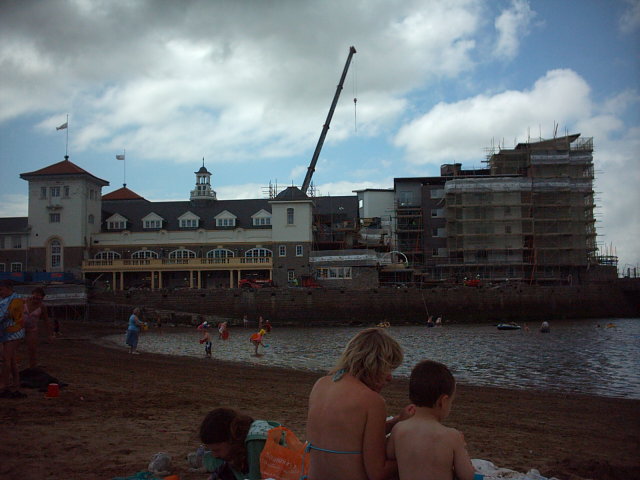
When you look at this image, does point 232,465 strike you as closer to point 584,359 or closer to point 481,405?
point 481,405

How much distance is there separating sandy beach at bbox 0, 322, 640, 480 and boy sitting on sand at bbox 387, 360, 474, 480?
10.3 feet

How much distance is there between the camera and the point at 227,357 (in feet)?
82.4

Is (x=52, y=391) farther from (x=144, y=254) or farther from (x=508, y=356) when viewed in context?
(x=144, y=254)

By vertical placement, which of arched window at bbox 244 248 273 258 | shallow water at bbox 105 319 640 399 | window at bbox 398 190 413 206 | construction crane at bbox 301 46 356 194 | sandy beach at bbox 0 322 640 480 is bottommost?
shallow water at bbox 105 319 640 399

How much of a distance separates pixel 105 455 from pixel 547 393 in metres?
12.5

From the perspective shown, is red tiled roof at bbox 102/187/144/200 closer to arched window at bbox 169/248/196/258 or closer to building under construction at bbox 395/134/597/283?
arched window at bbox 169/248/196/258

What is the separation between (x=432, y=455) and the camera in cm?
402

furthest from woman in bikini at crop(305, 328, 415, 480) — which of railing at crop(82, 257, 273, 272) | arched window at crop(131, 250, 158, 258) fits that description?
arched window at crop(131, 250, 158, 258)

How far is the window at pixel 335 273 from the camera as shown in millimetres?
59719

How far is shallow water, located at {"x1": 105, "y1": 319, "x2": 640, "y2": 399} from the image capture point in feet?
60.1

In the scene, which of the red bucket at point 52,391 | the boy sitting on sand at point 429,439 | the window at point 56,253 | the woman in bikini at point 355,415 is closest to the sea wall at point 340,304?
the window at point 56,253

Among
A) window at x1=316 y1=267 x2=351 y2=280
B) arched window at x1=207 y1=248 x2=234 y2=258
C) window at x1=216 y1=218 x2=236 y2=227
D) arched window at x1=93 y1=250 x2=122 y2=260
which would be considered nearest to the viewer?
window at x1=316 y1=267 x2=351 y2=280

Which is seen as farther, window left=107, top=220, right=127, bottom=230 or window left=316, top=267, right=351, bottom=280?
window left=107, top=220, right=127, bottom=230

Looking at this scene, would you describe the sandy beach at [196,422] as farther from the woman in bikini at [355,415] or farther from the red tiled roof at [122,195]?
the red tiled roof at [122,195]
